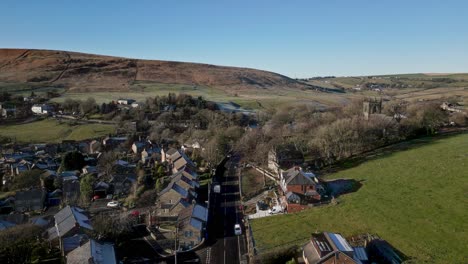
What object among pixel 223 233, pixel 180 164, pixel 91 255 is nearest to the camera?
pixel 91 255

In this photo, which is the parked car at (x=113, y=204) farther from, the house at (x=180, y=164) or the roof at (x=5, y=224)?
the house at (x=180, y=164)

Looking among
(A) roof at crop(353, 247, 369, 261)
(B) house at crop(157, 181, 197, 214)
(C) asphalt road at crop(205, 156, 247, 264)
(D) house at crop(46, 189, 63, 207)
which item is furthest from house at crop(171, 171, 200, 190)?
(A) roof at crop(353, 247, 369, 261)

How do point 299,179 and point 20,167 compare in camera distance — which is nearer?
point 299,179

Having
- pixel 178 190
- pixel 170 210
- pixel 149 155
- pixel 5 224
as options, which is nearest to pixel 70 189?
pixel 5 224

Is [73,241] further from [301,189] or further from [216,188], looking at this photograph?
[301,189]

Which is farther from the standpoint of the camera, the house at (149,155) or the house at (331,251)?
the house at (149,155)

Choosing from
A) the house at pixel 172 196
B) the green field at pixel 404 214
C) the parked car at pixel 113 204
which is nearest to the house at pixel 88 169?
the parked car at pixel 113 204
